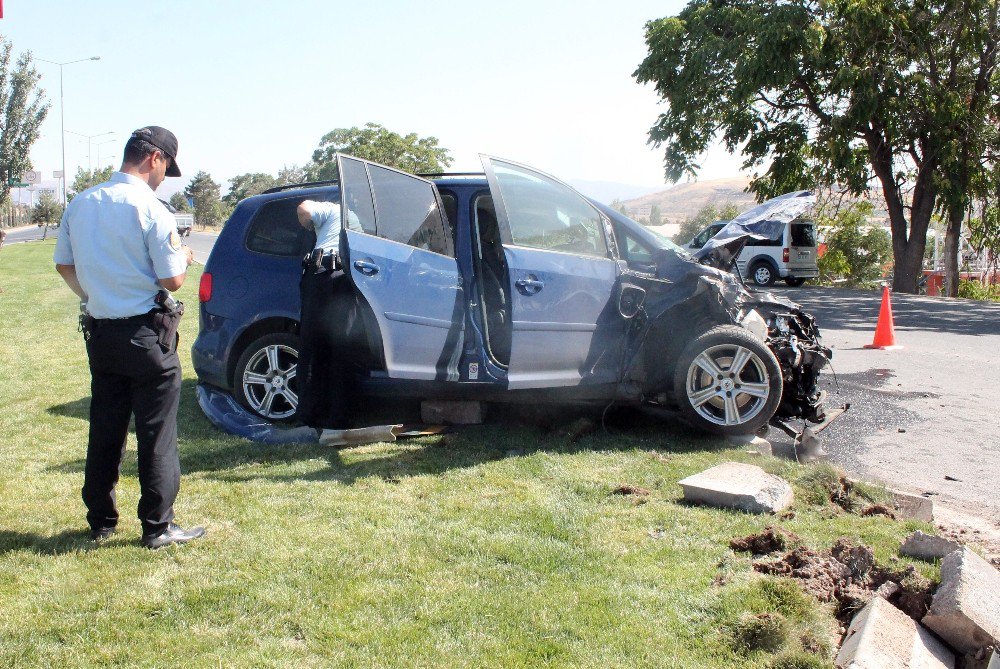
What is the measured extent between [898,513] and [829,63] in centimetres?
1980

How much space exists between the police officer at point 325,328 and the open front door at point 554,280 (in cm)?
112

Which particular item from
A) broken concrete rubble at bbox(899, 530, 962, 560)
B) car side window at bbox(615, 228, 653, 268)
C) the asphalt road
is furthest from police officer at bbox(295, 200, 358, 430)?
broken concrete rubble at bbox(899, 530, 962, 560)

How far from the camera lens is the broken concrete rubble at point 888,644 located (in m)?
2.88

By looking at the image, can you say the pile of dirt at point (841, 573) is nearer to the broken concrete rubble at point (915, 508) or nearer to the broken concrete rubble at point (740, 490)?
the broken concrete rubble at point (740, 490)

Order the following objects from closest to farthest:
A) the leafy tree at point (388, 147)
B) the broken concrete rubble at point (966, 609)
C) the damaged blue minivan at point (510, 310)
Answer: the broken concrete rubble at point (966, 609)
the damaged blue minivan at point (510, 310)
the leafy tree at point (388, 147)

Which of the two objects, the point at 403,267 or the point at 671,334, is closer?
the point at 403,267

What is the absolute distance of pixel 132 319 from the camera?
4000 millimetres

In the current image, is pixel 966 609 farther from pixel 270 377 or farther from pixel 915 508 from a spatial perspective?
pixel 270 377

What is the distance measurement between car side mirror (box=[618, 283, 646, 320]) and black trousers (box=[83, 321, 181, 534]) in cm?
316

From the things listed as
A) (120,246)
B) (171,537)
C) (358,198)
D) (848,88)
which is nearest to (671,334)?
(358,198)

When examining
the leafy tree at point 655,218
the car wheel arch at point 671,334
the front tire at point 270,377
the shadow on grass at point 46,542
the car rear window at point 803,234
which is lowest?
the shadow on grass at point 46,542

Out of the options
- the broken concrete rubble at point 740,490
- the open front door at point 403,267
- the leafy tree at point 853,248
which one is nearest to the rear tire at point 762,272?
the leafy tree at point 853,248

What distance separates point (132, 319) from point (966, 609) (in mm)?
3622

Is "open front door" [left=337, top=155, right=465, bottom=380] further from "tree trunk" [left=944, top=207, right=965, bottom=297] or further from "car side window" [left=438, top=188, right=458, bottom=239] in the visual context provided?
"tree trunk" [left=944, top=207, right=965, bottom=297]
